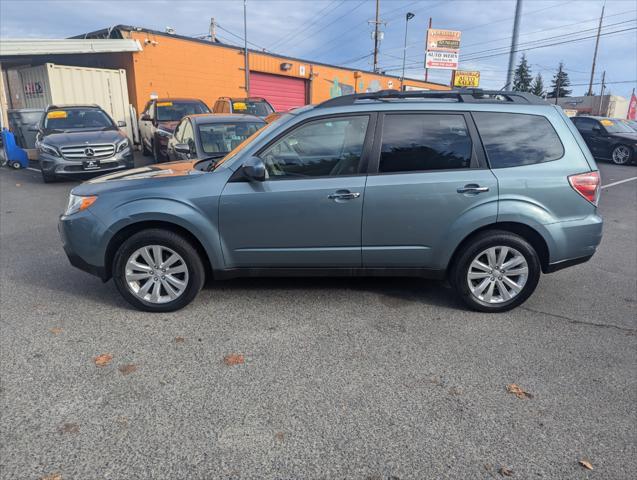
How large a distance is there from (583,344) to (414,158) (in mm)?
1961

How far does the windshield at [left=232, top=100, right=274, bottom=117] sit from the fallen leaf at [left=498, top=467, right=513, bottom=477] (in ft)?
45.0

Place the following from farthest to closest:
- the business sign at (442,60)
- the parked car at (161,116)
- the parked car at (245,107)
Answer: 1. the business sign at (442,60)
2. the parked car at (245,107)
3. the parked car at (161,116)

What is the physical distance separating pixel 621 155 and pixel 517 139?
15.9m

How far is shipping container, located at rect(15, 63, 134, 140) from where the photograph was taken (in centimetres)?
1531

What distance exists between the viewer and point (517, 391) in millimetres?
3070

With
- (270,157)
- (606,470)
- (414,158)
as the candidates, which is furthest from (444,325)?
(270,157)

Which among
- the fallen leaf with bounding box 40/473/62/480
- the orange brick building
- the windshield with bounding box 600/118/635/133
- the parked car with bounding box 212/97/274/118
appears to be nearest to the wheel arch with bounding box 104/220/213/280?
the fallen leaf with bounding box 40/473/62/480

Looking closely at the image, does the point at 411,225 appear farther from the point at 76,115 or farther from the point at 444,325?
the point at 76,115

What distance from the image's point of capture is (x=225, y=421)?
273cm

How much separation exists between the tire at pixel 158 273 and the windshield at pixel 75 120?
8862 mm

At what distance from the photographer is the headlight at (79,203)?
4094mm

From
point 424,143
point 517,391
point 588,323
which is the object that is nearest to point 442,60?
point 424,143

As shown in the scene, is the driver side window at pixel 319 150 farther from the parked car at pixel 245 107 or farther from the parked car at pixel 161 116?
the parked car at pixel 245 107

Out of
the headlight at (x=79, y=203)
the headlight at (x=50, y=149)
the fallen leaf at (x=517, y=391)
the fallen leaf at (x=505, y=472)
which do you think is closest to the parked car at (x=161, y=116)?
the headlight at (x=50, y=149)
